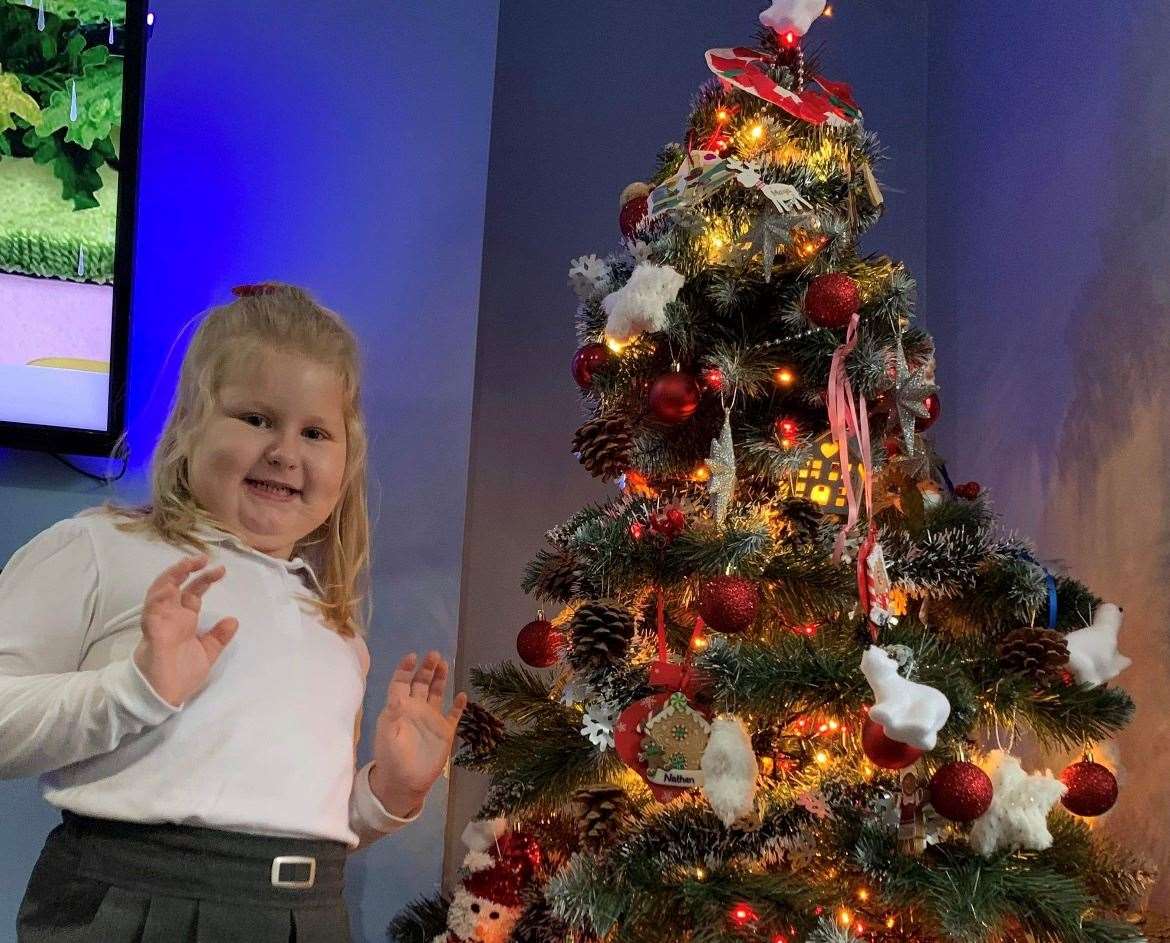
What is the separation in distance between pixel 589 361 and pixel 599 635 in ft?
1.18

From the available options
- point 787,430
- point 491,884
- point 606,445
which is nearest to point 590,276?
point 606,445

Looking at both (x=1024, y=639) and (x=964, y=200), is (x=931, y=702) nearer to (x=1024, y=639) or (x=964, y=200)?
(x=1024, y=639)

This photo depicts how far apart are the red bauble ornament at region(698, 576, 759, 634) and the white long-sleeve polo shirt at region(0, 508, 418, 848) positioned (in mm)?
436

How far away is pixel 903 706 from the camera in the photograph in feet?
3.41

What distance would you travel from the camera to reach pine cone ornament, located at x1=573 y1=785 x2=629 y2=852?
126 centimetres

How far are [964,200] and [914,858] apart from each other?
147 cm

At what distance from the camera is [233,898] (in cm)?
114

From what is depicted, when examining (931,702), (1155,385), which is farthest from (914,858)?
(1155,385)

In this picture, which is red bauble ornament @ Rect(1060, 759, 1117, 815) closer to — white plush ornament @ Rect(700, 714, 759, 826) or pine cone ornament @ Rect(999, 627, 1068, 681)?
pine cone ornament @ Rect(999, 627, 1068, 681)

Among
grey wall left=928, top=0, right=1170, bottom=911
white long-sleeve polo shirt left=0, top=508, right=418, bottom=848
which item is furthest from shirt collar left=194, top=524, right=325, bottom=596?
grey wall left=928, top=0, right=1170, bottom=911

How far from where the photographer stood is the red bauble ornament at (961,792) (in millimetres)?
1089

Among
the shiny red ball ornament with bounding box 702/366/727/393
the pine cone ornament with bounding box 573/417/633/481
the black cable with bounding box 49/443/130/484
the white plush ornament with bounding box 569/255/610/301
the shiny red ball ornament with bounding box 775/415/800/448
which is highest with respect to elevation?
the white plush ornament with bounding box 569/255/610/301

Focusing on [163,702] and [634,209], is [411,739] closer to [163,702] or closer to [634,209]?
[163,702]

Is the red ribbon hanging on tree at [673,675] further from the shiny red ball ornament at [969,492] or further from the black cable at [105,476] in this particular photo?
the black cable at [105,476]
